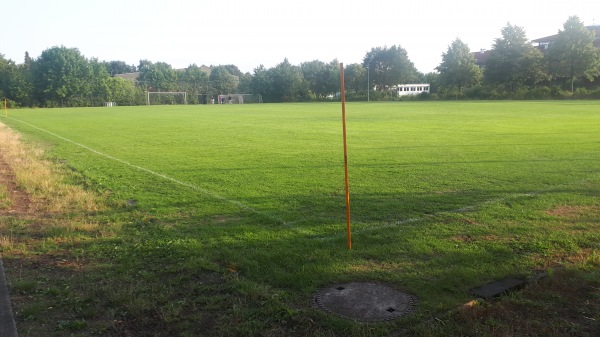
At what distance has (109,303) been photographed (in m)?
4.57

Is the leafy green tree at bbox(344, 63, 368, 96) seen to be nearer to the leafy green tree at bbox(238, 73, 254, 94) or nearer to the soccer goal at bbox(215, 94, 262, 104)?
the soccer goal at bbox(215, 94, 262, 104)

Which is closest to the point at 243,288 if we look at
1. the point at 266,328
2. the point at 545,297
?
the point at 266,328

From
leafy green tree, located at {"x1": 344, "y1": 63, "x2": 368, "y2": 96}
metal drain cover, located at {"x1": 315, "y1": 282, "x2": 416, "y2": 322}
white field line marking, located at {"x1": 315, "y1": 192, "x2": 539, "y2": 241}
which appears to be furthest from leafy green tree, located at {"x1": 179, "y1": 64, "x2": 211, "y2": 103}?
metal drain cover, located at {"x1": 315, "y1": 282, "x2": 416, "y2": 322}

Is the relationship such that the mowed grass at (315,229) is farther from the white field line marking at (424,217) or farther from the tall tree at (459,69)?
the tall tree at (459,69)

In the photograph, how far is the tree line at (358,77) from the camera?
6588 centimetres

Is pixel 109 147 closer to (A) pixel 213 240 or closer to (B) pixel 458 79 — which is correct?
(A) pixel 213 240

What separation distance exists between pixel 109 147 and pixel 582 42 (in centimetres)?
6717

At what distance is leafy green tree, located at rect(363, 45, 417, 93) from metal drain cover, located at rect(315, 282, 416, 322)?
333 feet

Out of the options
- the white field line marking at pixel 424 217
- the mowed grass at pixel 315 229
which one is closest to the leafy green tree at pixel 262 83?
the mowed grass at pixel 315 229

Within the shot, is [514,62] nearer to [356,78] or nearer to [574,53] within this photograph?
[574,53]

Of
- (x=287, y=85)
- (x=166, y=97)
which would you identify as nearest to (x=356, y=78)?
(x=287, y=85)

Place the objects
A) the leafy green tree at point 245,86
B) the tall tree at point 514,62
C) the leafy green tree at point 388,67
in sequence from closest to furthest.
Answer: the tall tree at point 514,62 < the leafy green tree at point 388,67 < the leafy green tree at point 245,86

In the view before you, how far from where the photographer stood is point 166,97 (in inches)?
3890

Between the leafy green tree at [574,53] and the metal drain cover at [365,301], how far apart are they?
7121 cm
